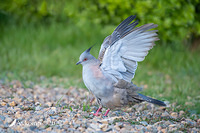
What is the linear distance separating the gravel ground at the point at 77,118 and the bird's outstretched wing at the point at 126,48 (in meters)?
0.63

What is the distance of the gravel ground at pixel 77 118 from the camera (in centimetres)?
307

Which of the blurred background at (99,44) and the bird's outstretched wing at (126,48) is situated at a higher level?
the blurred background at (99,44)

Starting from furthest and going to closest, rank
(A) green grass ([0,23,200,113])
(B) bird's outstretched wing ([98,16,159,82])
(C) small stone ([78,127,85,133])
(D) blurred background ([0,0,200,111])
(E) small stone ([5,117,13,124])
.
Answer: (D) blurred background ([0,0,200,111])
(A) green grass ([0,23,200,113])
(B) bird's outstretched wing ([98,16,159,82])
(E) small stone ([5,117,13,124])
(C) small stone ([78,127,85,133])

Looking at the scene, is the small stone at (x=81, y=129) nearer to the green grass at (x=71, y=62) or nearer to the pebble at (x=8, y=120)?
the pebble at (x=8, y=120)

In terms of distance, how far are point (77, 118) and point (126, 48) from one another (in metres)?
1.07

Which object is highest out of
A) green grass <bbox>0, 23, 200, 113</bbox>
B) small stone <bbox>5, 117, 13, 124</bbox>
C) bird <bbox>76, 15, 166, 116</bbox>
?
green grass <bbox>0, 23, 200, 113</bbox>

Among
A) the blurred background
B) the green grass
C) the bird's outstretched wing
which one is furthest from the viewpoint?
the blurred background

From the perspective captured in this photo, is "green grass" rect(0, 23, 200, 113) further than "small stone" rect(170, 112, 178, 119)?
Yes

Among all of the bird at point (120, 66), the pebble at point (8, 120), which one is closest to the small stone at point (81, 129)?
the bird at point (120, 66)

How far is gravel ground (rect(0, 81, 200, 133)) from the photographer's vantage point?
307 cm

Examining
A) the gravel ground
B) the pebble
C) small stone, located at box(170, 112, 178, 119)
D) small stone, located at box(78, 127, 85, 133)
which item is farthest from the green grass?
the pebble

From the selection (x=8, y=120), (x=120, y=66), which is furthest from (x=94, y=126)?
(x=8, y=120)

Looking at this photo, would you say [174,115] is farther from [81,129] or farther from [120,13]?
[120,13]

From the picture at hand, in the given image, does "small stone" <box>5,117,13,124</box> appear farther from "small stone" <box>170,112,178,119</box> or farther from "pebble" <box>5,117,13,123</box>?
"small stone" <box>170,112,178,119</box>
